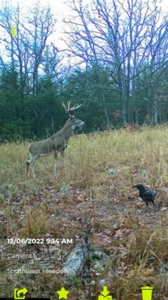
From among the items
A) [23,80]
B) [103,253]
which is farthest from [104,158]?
[23,80]

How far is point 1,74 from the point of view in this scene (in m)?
12.6

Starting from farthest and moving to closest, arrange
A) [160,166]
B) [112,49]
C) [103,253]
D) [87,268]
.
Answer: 1. [112,49]
2. [160,166]
3. [103,253]
4. [87,268]

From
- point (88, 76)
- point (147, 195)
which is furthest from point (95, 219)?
point (88, 76)

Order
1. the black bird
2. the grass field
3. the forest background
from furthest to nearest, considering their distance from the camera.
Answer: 1. the forest background
2. the black bird
3. the grass field

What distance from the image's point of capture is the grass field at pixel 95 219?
6.84ft

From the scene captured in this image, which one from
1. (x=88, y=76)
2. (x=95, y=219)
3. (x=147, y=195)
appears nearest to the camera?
(x=95, y=219)

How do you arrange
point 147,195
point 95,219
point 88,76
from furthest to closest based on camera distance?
point 88,76, point 147,195, point 95,219

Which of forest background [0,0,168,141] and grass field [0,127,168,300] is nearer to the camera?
grass field [0,127,168,300]

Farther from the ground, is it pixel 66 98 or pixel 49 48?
pixel 49 48

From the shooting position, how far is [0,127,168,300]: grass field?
6.84ft

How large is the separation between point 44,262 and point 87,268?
306mm

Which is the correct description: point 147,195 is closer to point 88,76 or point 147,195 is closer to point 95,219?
point 95,219

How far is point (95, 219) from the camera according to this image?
301cm

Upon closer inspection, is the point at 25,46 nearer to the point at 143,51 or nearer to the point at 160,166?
the point at 143,51
